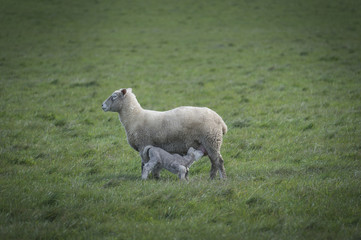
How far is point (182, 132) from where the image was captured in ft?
24.8

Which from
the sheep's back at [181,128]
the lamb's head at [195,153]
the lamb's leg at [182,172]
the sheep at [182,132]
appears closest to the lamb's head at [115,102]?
the sheep at [182,132]

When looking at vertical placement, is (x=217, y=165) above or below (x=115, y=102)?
below

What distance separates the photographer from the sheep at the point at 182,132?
7.54 meters

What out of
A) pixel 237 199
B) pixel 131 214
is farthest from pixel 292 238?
pixel 131 214

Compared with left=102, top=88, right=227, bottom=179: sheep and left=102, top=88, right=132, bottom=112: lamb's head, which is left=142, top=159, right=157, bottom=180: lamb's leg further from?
left=102, top=88, right=132, bottom=112: lamb's head

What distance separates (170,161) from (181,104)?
677 cm

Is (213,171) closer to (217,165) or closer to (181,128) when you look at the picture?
(217,165)

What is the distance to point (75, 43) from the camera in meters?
24.2

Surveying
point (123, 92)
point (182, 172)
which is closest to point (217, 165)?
point (182, 172)

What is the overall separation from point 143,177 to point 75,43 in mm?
18706

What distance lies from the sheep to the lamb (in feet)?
0.91

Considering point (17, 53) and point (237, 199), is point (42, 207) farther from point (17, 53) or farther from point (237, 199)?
point (17, 53)

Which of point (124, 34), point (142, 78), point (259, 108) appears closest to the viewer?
point (259, 108)

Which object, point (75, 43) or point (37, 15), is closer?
point (75, 43)
